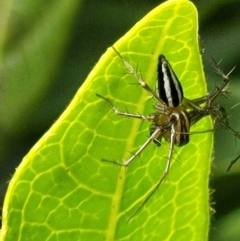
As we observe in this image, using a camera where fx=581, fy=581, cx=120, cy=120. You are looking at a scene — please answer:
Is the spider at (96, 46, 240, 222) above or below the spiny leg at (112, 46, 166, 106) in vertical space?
below

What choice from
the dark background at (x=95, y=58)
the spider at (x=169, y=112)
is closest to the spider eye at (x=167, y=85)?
the spider at (x=169, y=112)

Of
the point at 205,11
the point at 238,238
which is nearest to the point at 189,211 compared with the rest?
the point at 238,238

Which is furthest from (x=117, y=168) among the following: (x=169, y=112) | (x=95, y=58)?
(x=95, y=58)

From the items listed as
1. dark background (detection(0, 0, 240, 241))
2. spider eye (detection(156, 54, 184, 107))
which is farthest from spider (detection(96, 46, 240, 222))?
dark background (detection(0, 0, 240, 241))

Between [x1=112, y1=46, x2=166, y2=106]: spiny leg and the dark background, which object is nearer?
[x1=112, y1=46, x2=166, y2=106]: spiny leg

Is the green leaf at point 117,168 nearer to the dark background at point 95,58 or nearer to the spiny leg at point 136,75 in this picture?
the spiny leg at point 136,75

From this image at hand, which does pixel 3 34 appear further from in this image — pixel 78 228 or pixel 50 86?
pixel 78 228

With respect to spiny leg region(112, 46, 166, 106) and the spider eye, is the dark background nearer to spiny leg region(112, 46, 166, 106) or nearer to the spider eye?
the spider eye

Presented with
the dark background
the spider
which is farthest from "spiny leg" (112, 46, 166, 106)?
the dark background
